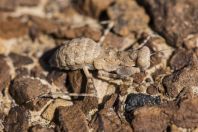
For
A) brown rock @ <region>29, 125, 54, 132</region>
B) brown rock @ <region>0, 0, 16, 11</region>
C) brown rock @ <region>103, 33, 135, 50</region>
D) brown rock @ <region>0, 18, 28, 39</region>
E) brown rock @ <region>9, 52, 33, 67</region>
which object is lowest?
brown rock @ <region>29, 125, 54, 132</region>

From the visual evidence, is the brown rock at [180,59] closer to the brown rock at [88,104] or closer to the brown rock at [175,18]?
the brown rock at [175,18]

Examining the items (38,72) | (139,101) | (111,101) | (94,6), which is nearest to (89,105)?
(111,101)

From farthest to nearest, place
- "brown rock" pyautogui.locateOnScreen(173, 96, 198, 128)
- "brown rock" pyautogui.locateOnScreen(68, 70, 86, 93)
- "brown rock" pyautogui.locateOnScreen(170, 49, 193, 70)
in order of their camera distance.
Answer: "brown rock" pyautogui.locateOnScreen(68, 70, 86, 93) < "brown rock" pyautogui.locateOnScreen(170, 49, 193, 70) < "brown rock" pyautogui.locateOnScreen(173, 96, 198, 128)

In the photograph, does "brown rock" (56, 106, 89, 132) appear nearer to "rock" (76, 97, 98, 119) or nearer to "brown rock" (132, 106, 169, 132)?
"rock" (76, 97, 98, 119)

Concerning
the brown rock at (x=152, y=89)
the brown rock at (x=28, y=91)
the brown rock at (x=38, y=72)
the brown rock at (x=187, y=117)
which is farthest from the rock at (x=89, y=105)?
the brown rock at (x=187, y=117)

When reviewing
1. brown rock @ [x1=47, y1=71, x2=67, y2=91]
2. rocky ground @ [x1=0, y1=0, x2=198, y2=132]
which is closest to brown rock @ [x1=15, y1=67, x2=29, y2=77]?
rocky ground @ [x1=0, y1=0, x2=198, y2=132]

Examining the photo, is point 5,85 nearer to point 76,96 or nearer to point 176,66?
point 76,96
